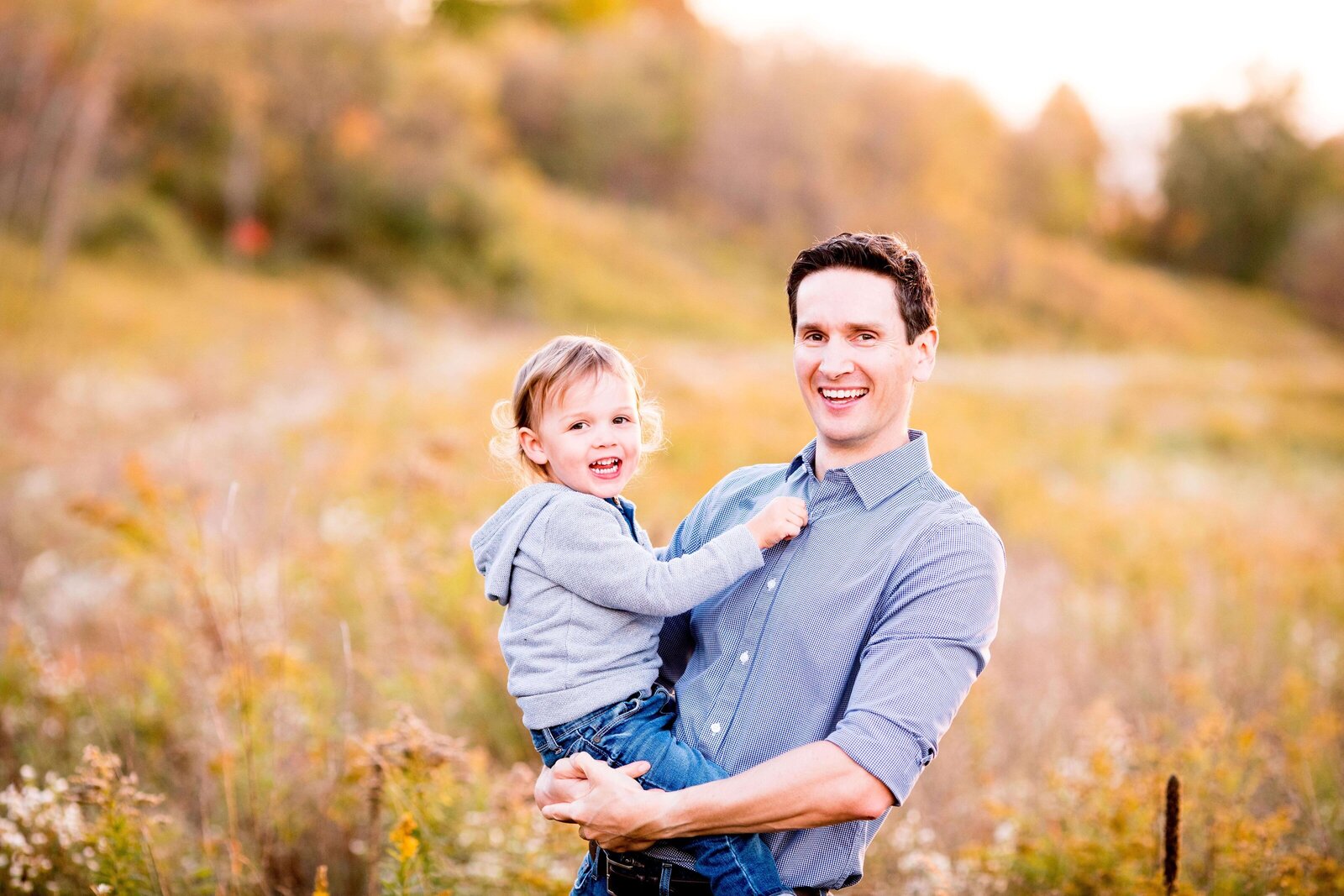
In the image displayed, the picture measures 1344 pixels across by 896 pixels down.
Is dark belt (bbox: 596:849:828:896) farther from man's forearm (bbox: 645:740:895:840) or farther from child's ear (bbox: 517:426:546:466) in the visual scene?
child's ear (bbox: 517:426:546:466)

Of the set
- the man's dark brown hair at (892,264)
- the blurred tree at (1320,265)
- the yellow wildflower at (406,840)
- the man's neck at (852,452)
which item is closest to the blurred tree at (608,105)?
the blurred tree at (1320,265)

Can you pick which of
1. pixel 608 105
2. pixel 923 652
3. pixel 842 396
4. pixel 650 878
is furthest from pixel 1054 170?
pixel 650 878

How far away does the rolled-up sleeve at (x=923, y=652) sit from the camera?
2.07 metres

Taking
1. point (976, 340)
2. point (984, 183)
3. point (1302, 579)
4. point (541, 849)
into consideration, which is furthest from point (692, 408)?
point (984, 183)

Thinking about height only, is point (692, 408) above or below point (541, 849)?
above

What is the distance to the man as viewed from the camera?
2.08 meters

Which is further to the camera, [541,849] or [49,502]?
[49,502]

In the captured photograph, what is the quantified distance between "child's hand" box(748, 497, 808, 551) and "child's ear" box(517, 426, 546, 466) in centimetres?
60

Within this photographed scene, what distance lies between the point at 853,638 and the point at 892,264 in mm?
936

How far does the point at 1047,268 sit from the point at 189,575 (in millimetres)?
37393

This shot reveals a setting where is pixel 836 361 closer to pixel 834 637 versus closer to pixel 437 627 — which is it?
pixel 834 637

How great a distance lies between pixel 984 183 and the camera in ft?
152

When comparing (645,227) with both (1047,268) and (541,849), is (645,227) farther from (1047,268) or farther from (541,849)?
(541,849)

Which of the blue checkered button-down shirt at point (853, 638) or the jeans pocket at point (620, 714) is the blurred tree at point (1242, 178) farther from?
the jeans pocket at point (620, 714)
